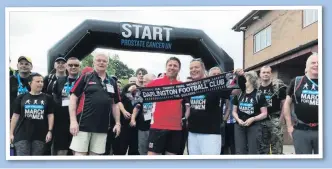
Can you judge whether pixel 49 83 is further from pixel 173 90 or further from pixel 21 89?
pixel 173 90

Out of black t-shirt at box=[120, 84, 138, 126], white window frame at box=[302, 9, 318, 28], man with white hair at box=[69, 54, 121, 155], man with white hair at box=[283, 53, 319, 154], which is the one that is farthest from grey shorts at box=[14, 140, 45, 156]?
white window frame at box=[302, 9, 318, 28]

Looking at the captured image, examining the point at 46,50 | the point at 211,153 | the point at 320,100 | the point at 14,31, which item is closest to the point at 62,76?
the point at 46,50

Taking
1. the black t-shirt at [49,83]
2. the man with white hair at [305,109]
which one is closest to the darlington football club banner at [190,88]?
the man with white hair at [305,109]

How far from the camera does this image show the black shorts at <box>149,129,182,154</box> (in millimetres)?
5445

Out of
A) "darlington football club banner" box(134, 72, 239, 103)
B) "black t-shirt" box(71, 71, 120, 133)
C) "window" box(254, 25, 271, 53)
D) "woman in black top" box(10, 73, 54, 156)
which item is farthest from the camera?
"window" box(254, 25, 271, 53)

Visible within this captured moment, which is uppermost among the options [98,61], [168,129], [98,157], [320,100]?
[98,61]

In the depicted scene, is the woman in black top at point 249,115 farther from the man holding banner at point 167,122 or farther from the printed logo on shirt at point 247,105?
the man holding banner at point 167,122

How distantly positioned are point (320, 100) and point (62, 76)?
324 cm

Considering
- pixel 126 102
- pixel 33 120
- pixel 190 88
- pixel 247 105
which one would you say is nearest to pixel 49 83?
pixel 33 120

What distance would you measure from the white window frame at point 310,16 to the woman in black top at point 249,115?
93cm

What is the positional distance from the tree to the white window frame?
2.27 m

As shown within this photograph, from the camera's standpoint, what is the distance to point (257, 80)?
5566mm

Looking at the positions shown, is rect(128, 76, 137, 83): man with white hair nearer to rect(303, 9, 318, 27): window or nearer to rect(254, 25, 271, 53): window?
rect(254, 25, 271, 53): window

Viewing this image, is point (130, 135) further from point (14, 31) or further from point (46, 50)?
point (14, 31)
